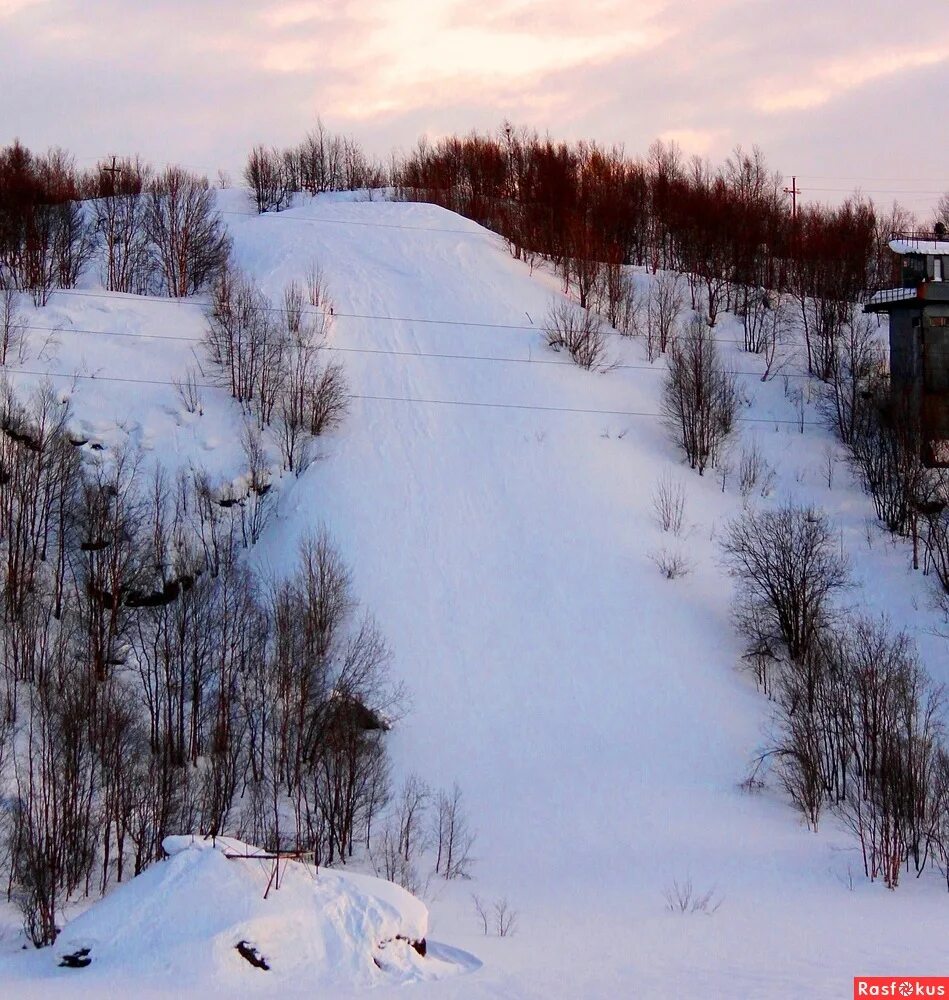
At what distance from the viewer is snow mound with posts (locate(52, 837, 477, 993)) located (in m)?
13.9

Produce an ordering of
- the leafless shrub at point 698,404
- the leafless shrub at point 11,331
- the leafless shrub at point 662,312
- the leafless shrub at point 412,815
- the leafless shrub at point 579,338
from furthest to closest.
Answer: the leafless shrub at point 662,312 < the leafless shrub at point 579,338 < the leafless shrub at point 698,404 < the leafless shrub at point 11,331 < the leafless shrub at point 412,815

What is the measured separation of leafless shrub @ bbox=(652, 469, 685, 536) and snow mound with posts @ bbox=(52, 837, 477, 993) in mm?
23243

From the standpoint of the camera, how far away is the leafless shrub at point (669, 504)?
1467 inches

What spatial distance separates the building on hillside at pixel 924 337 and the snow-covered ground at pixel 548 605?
140 inches

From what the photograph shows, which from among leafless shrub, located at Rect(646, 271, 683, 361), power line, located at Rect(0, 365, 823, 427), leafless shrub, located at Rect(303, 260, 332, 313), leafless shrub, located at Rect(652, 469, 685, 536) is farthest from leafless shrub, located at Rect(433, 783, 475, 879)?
leafless shrub, located at Rect(646, 271, 683, 361)

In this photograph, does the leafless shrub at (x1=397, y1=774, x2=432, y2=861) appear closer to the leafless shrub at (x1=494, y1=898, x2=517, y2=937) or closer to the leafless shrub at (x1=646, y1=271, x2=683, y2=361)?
the leafless shrub at (x1=494, y1=898, x2=517, y2=937)

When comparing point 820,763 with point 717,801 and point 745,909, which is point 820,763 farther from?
point 745,909

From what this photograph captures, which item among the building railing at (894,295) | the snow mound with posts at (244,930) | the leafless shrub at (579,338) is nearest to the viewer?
the snow mound with posts at (244,930)

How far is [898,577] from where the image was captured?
36.5 m

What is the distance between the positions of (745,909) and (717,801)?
6173mm

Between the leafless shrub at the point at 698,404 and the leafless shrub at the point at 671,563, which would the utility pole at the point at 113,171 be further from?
the leafless shrub at the point at 671,563

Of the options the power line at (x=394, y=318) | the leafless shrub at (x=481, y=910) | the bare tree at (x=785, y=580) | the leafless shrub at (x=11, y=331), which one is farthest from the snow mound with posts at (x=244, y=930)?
the power line at (x=394, y=318)

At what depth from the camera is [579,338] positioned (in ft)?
147

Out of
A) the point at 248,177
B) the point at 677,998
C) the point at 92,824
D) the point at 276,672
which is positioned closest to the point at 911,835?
the point at 677,998
